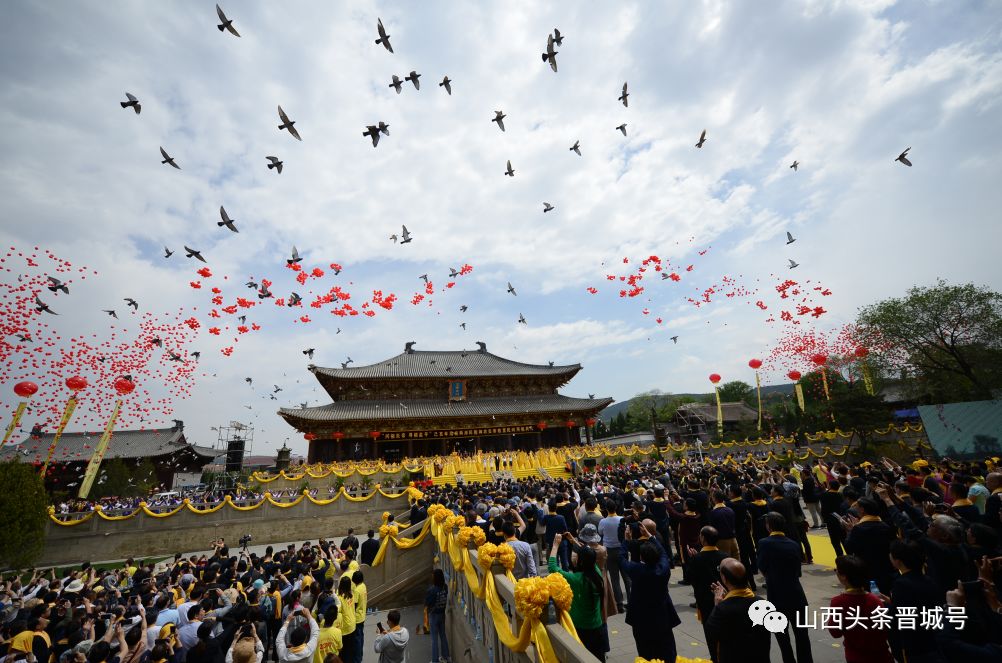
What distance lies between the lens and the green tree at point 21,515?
1247 cm

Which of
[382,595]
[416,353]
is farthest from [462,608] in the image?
[416,353]

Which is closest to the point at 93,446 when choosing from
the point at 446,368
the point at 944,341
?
the point at 446,368

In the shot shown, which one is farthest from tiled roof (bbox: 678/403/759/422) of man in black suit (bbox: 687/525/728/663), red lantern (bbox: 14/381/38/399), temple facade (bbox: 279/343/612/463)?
red lantern (bbox: 14/381/38/399)

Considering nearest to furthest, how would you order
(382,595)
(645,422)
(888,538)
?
(888,538), (382,595), (645,422)

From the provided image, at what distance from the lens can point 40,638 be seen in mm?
5574

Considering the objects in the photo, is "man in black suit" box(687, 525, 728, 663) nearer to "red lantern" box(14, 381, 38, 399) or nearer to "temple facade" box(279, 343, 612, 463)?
"red lantern" box(14, 381, 38, 399)

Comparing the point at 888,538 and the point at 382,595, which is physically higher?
the point at 888,538

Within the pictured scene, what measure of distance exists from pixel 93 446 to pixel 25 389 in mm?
23761

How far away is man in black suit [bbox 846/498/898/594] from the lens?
182 inches

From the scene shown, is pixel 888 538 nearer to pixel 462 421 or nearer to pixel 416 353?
pixel 462 421

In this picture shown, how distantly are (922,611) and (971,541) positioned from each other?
4.36 ft

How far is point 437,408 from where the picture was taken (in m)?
33.8

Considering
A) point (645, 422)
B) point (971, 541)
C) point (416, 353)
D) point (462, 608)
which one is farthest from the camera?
point (645, 422)

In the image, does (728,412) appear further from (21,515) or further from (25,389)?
(25,389)
